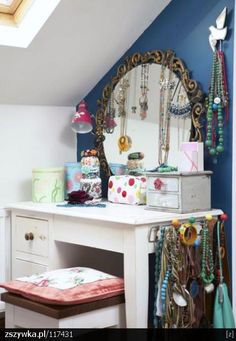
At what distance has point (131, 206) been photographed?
2689 mm

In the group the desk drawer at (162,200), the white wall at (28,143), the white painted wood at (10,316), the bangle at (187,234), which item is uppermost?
the white wall at (28,143)

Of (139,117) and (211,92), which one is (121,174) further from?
(211,92)

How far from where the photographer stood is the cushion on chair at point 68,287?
203 cm

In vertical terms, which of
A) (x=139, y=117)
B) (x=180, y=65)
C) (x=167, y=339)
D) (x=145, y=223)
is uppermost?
(x=180, y=65)

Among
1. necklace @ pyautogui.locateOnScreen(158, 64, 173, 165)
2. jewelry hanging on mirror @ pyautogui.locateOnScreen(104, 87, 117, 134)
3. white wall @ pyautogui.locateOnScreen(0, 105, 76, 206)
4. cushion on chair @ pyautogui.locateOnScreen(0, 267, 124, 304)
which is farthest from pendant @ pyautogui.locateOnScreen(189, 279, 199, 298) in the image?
white wall @ pyautogui.locateOnScreen(0, 105, 76, 206)

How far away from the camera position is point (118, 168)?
118 inches

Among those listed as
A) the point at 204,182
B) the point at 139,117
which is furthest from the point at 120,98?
the point at 204,182

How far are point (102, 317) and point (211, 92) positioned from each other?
40.8 inches

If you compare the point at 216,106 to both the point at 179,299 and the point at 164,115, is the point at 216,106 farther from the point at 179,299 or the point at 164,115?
the point at 179,299

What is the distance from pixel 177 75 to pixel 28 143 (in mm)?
905

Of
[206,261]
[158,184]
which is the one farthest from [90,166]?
[206,261]

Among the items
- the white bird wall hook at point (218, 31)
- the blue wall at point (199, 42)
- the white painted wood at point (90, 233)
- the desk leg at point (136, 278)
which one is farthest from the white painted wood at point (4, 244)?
the white bird wall hook at point (218, 31)

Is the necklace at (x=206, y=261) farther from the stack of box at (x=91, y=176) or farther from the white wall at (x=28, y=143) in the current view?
the white wall at (x=28, y=143)

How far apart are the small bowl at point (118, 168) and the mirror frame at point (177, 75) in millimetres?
38
